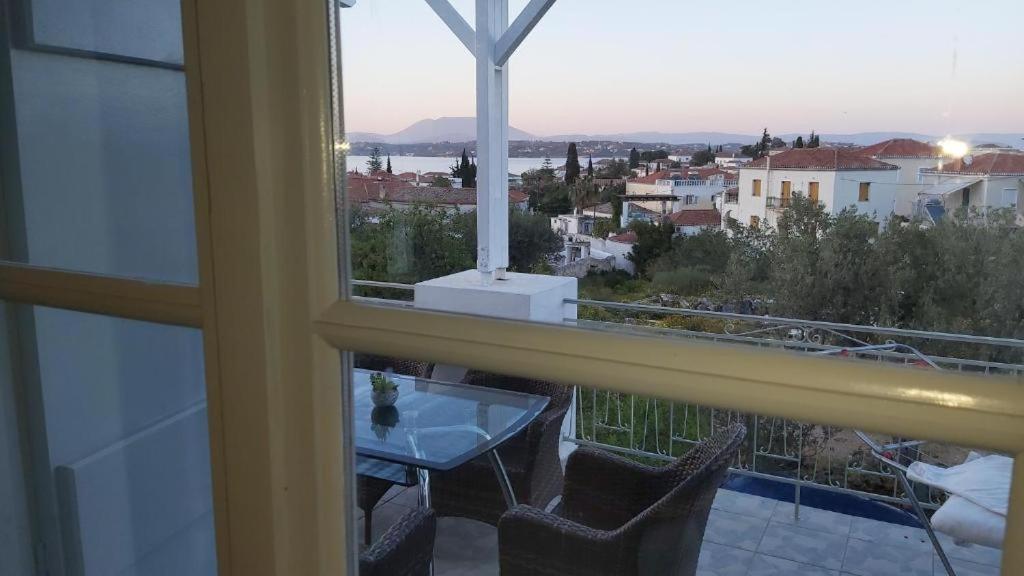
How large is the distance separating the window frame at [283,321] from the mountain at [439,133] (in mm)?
64

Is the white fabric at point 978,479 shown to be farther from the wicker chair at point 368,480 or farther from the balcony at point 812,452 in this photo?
the wicker chair at point 368,480

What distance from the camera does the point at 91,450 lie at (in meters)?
0.57

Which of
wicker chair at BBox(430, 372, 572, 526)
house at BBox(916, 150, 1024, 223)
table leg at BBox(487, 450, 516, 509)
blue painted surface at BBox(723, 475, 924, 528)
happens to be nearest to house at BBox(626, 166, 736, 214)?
house at BBox(916, 150, 1024, 223)

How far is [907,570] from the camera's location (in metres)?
0.57

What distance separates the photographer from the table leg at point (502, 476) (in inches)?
62.6

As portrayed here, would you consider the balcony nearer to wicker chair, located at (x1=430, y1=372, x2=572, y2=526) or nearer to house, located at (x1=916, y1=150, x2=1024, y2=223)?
house, located at (x1=916, y1=150, x2=1024, y2=223)

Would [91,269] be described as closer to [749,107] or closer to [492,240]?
[492,240]

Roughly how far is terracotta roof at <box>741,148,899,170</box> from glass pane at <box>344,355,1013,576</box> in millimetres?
123

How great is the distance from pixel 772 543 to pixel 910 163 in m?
0.86

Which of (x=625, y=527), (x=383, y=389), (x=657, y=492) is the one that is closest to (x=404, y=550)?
(x=383, y=389)

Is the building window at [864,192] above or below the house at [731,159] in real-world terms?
below

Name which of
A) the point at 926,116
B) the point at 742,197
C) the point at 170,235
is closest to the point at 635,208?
the point at 742,197

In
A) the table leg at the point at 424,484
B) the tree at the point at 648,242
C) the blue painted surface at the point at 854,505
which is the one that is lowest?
the table leg at the point at 424,484

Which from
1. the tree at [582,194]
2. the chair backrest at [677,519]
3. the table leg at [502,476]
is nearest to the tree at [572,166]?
the tree at [582,194]
